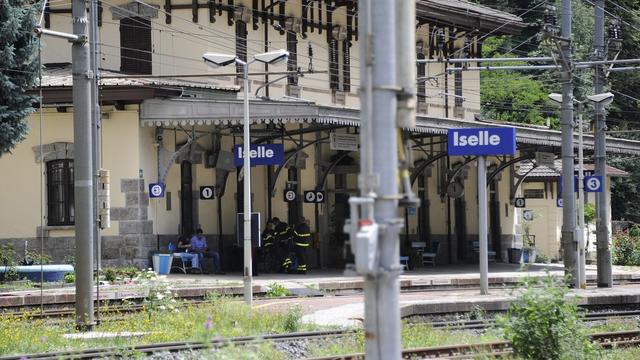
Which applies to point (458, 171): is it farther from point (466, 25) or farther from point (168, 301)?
point (168, 301)

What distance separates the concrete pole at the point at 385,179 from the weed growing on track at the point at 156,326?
684cm

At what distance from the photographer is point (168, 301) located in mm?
18438

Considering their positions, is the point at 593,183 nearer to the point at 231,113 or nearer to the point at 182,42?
the point at 231,113

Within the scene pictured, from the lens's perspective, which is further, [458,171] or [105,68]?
[458,171]

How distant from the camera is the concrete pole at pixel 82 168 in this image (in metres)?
16.6

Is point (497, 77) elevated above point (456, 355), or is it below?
above

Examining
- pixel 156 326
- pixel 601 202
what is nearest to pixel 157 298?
pixel 156 326

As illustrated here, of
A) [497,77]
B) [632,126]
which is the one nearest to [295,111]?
[497,77]

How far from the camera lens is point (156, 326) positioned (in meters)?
17.3

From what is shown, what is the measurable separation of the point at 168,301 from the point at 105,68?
15345 mm

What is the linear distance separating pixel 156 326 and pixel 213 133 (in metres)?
14.2

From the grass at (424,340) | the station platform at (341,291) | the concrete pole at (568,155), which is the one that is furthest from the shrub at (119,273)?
the grass at (424,340)

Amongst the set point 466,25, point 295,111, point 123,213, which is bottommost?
point 123,213

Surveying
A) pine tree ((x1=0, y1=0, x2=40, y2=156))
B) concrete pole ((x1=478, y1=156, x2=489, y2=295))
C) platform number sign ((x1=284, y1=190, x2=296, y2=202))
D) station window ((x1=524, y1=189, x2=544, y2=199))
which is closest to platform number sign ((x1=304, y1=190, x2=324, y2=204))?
platform number sign ((x1=284, y1=190, x2=296, y2=202))
